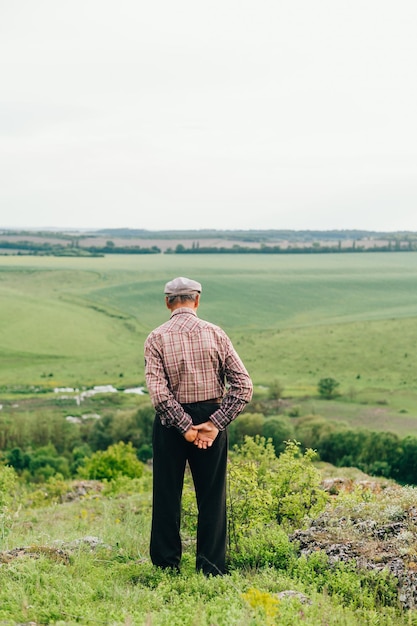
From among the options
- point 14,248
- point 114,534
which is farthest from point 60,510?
point 14,248

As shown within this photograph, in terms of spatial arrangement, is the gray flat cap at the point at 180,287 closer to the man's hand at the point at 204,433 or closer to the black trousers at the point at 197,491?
the black trousers at the point at 197,491

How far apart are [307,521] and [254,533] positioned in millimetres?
581

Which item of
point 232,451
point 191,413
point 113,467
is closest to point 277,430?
point 113,467

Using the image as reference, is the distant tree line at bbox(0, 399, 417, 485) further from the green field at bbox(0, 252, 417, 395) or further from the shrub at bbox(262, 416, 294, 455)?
the green field at bbox(0, 252, 417, 395)

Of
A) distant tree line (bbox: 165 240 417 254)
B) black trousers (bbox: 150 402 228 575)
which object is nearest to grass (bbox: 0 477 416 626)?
black trousers (bbox: 150 402 228 575)

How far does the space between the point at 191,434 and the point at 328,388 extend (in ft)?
227

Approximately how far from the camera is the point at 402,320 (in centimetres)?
9656

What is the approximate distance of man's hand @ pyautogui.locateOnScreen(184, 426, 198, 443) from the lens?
5340 millimetres

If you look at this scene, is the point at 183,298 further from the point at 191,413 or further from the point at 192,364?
the point at 191,413

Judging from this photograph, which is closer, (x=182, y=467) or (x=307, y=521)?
(x=182, y=467)

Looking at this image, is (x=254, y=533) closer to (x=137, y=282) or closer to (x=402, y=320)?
(x=402, y=320)

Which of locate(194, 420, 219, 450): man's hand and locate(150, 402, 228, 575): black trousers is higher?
locate(194, 420, 219, 450): man's hand

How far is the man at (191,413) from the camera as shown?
213 inches

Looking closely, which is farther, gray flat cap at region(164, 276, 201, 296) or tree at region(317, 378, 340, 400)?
tree at region(317, 378, 340, 400)
